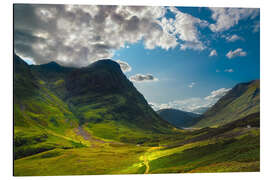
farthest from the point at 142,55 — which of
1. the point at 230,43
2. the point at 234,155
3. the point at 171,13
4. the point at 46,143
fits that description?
the point at 46,143

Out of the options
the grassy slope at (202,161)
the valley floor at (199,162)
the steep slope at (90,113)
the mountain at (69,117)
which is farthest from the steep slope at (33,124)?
the grassy slope at (202,161)

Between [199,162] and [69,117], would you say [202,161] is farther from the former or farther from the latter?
[69,117]

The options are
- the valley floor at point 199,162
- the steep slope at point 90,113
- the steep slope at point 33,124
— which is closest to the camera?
the valley floor at point 199,162

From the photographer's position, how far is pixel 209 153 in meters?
28.6

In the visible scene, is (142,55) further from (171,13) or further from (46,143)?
(46,143)

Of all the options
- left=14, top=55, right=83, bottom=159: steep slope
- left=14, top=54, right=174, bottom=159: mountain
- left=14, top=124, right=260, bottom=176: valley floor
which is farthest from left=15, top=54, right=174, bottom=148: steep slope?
left=14, top=124, right=260, bottom=176: valley floor

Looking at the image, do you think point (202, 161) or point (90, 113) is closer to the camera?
point (202, 161)

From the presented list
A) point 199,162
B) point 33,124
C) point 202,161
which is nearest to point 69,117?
point 33,124

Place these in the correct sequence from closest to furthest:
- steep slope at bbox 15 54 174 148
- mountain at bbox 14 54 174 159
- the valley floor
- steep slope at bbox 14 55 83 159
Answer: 1. the valley floor
2. steep slope at bbox 14 55 83 159
3. mountain at bbox 14 54 174 159
4. steep slope at bbox 15 54 174 148

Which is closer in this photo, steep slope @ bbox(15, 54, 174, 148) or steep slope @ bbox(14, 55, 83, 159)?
steep slope @ bbox(14, 55, 83, 159)

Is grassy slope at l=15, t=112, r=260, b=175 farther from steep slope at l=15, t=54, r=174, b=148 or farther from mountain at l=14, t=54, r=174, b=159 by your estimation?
steep slope at l=15, t=54, r=174, b=148

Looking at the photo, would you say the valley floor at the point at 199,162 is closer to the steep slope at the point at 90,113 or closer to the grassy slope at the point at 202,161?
the grassy slope at the point at 202,161

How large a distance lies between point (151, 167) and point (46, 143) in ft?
150

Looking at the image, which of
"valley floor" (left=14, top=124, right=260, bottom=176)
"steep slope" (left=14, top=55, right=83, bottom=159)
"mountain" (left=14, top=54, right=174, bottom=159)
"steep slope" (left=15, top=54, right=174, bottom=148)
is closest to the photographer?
"valley floor" (left=14, top=124, right=260, bottom=176)
